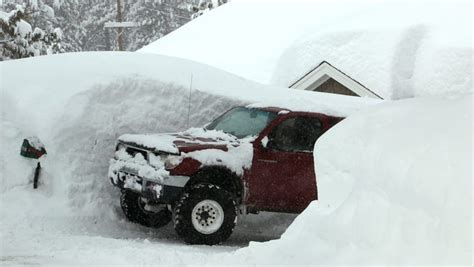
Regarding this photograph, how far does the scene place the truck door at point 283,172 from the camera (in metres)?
8.81

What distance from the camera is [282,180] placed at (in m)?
8.95

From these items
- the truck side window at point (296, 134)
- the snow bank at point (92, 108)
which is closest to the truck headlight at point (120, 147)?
the snow bank at point (92, 108)

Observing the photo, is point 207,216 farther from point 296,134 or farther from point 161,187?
point 296,134

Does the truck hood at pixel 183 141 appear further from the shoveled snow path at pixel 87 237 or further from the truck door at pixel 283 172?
the shoveled snow path at pixel 87 237

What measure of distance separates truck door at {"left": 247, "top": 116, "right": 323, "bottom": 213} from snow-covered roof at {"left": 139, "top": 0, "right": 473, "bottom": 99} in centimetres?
1265

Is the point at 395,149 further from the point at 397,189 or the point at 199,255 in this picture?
the point at 199,255

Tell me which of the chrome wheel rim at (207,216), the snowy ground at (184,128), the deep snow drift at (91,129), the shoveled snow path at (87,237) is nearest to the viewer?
the snowy ground at (184,128)

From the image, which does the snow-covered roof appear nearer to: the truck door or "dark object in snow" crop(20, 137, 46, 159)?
the truck door

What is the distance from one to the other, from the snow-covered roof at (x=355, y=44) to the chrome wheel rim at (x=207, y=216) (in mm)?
13960

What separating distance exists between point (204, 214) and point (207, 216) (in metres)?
Answer: 0.05

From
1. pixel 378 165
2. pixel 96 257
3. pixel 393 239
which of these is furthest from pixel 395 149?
pixel 96 257

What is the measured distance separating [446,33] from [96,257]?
19.1m

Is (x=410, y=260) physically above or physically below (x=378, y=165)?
below

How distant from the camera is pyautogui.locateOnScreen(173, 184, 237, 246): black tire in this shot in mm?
8203
